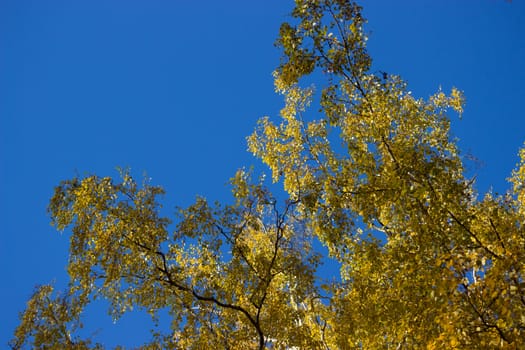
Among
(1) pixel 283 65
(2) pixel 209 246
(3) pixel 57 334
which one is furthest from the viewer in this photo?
(3) pixel 57 334

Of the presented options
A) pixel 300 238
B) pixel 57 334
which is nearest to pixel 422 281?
pixel 300 238

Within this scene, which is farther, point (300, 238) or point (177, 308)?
point (300, 238)

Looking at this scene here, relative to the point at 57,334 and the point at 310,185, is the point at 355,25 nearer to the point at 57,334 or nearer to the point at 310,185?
the point at 310,185

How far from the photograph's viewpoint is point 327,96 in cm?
934

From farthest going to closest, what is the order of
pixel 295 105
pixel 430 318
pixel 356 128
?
pixel 295 105, pixel 356 128, pixel 430 318

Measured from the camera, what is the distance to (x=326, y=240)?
11.1 metres

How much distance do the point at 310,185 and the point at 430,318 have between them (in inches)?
178

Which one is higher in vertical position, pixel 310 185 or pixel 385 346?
pixel 310 185

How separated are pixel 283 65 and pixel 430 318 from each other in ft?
15.7

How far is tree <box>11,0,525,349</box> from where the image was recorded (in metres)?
7.80

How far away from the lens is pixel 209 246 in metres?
11.3

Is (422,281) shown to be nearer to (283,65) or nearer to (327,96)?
(327,96)

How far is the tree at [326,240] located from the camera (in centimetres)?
780

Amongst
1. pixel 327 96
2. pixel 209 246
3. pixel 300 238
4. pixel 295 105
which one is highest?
pixel 295 105
